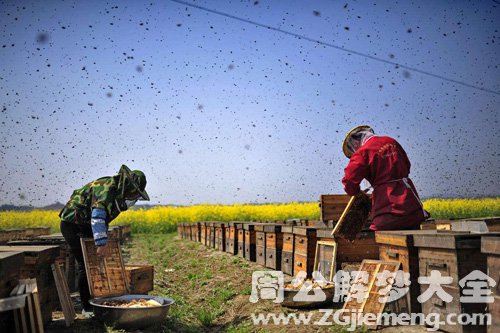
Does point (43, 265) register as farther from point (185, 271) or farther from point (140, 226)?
point (140, 226)

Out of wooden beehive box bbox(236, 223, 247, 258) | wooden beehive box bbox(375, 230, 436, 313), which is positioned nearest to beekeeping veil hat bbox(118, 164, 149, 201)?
wooden beehive box bbox(375, 230, 436, 313)

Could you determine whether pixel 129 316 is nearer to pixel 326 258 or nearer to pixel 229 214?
pixel 326 258

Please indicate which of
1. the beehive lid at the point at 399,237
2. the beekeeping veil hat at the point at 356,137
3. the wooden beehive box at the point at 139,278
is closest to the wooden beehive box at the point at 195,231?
the wooden beehive box at the point at 139,278

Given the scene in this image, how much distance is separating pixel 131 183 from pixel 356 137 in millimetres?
3085

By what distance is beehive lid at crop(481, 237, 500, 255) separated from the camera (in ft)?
12.7

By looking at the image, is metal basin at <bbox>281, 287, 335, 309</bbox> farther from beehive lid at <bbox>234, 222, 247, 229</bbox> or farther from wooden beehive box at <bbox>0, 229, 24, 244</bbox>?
wooden beehive box at <bbox>0, 229, 24, 244</bbox>

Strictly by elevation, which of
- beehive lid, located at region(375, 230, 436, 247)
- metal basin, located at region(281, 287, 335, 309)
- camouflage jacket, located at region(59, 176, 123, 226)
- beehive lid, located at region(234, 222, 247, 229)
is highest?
camouflage jacket, located at region(59, 176, 123, 226)

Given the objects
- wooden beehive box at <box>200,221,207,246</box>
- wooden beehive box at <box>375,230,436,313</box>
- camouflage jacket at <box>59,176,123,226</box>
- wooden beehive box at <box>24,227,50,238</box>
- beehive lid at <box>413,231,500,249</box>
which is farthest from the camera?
wooden beehive box at <box>200,221,207,246</box>

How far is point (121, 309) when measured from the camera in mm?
5316

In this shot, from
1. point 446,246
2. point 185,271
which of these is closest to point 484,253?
point 446,246

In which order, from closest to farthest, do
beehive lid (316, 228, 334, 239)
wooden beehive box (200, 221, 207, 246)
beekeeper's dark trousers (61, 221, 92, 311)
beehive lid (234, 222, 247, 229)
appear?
beekeeper's dark trousers (61, 221, 92, 311)
beehive lid (316, 228, 334, 239)
beehive lid (234, 222, 247, 229)
wooden beehive box (200, 221, 207, 246)

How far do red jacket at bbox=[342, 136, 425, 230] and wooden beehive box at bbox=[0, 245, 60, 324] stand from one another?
375 cm

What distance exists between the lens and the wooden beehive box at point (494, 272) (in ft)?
12.7

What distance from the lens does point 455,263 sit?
4.38m
